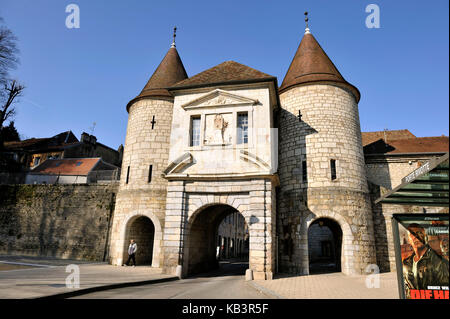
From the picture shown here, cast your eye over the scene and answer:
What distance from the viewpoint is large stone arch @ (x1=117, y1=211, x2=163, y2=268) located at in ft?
43.7

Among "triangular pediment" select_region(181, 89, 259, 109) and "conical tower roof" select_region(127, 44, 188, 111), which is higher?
"conical tower roof" select_region(127, 44, 188, 111)

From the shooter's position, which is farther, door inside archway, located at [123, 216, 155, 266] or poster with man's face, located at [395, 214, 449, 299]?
door inside archway, located at [123, 216, 155, 266]

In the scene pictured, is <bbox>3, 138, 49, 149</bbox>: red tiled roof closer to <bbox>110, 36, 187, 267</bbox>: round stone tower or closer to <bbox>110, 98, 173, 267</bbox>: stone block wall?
<bbox>110, 36, 187, 267</bbox>: round stone tower

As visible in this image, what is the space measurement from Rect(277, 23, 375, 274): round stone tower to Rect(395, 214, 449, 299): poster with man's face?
734 centimetres

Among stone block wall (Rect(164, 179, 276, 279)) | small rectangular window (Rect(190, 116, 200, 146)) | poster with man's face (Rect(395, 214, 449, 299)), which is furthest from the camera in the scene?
small rectangular window (Rect(190, 116, 200, 146))

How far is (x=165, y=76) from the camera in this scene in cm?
1700

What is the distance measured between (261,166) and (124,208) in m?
7.66

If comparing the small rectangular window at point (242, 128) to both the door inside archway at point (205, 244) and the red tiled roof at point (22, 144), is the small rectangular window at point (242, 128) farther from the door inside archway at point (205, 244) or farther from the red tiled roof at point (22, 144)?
the red tiled roof at point (22, 144)

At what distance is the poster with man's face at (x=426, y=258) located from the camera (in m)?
4.58

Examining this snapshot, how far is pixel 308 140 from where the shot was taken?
13.4m

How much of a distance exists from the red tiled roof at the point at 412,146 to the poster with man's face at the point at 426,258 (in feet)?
41.3

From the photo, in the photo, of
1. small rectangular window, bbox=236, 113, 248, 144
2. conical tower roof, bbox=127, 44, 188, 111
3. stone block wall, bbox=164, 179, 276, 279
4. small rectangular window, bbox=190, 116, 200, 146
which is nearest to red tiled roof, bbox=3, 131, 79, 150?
conical tower roof, bbox=127, 44, 188, 111

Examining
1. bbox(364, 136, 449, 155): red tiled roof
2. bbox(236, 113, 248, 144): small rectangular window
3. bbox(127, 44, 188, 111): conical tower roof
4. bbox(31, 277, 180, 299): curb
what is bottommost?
bbox(31, 277, 180, 299): curb

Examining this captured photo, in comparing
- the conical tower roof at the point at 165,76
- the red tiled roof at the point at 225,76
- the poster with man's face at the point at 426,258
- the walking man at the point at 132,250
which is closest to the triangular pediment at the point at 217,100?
the red tiled roof at the point at 225,76
